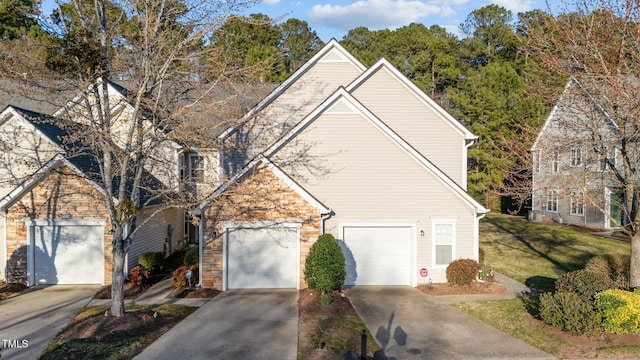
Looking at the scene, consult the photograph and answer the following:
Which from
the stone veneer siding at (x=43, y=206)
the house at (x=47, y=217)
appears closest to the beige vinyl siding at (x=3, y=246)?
the house at (x=47, y=217)

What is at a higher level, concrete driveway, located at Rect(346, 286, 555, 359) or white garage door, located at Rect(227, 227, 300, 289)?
white garage door, located at Rect(227, 227, 300, 289)

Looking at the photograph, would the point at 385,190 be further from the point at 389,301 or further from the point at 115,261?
the point at 115,261

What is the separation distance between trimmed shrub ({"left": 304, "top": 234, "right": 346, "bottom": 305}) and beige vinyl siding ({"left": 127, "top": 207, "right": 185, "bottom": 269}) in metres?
5.02

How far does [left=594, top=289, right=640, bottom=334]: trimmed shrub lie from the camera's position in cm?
939

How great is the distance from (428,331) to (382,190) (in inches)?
222

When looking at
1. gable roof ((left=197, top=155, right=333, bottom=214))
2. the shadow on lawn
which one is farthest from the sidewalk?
the shadow on lawn

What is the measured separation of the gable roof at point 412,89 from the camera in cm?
1661

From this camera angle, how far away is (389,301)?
42.5 feet

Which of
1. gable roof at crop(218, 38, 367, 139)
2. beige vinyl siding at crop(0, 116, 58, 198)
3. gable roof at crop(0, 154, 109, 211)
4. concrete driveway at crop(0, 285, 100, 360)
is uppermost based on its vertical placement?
gable roof at crop(218, 38, 367, 139)

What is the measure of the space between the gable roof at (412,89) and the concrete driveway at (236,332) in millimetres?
8560

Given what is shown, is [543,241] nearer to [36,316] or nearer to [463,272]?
[463,272]

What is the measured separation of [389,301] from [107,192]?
27.6ft

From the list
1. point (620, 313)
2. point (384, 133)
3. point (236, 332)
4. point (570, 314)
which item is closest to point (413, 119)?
point (384, 133)

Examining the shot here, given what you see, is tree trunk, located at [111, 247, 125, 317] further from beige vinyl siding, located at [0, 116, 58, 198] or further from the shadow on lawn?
the shadow on lawn
